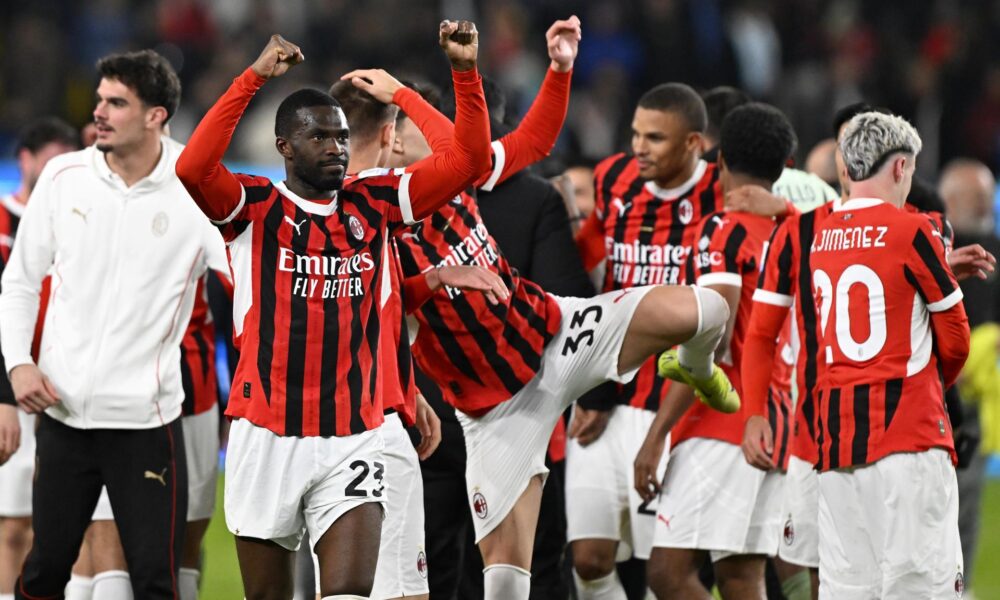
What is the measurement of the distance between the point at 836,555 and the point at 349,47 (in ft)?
39.0

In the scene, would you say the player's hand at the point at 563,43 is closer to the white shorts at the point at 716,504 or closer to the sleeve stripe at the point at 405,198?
the sleeve stripe at the point at 405,198

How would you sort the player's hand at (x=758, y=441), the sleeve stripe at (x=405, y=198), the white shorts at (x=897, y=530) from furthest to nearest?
1. the player's hand at (x=758, y=441)
2. the white shorts at (x=897, y=530)
3. the sleeve stripe at (x=405, y=198)

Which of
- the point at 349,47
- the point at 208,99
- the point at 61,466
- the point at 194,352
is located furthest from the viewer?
the point at 349,47

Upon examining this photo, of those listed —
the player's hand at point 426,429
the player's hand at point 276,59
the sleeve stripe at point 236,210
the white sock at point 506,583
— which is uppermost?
the player's hand at point 276,59

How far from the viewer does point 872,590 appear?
5.70m

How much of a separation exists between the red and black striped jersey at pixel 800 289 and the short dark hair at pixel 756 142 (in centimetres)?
64

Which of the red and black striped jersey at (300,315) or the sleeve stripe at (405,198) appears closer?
the red and black striped jersey at (300,315)

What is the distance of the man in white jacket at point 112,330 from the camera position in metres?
6.14

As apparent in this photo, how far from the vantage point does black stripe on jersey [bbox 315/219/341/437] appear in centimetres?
528

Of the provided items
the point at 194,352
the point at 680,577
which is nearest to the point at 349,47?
the point at 194,352

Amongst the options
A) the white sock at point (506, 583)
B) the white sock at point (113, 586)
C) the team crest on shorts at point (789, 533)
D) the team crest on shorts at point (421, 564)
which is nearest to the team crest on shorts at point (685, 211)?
the team crest on shorts at point (789, 533)

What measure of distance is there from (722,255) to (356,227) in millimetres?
1977

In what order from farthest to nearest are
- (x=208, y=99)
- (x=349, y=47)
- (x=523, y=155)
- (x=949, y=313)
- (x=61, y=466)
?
(x=349, y=47) < (x=208, y=99) < (x=523, y=155) < (x=61, y=466) < (x=949, y=313)

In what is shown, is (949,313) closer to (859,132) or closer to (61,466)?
(859,132)
